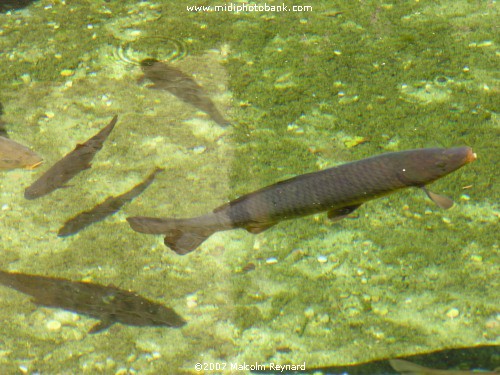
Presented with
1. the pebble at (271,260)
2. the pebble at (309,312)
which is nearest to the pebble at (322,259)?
the pebble at (271,260)

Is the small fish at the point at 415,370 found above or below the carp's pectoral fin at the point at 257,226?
below

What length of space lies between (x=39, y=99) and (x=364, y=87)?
10.9 ft

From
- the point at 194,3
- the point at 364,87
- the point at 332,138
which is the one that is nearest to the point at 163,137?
the point at 332,138

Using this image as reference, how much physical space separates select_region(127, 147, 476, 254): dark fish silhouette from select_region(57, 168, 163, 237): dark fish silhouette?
94 centimetres

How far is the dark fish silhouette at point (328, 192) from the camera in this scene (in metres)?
3.98

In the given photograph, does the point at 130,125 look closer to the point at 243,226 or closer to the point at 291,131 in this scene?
the point at 291,131

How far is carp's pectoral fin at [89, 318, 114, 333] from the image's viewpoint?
420cm

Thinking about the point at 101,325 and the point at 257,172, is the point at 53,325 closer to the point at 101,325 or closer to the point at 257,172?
the point at 101,325

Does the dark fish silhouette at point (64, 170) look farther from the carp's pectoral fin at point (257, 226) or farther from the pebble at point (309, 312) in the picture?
the pebble at point (309, 312)

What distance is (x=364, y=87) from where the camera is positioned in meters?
6.09

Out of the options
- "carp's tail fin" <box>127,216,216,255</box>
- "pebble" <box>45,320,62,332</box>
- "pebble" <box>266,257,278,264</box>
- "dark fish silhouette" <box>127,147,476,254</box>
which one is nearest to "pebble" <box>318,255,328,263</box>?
"pebble" <box>266,257,278,264</box>

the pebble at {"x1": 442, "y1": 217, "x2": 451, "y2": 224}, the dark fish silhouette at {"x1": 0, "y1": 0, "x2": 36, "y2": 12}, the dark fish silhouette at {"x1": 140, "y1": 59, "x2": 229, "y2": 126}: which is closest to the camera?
the pebble at {"x1": 442, "y1": 217, "x2": 451, "y2": 224}

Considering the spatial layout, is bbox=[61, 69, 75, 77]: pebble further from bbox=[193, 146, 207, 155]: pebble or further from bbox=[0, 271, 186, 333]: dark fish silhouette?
bbox=[0, 271, 186, 333]: dark fish silhouette

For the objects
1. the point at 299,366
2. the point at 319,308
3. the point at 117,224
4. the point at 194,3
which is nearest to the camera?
the point at 299,366
